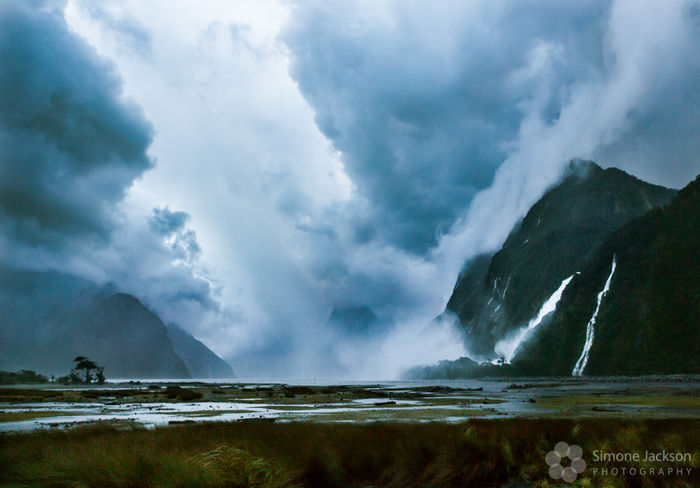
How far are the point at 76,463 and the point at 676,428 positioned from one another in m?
21.9

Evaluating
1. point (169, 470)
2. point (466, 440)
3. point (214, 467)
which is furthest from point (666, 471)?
point (169, 470)

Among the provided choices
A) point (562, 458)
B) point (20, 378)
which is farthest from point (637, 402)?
point (20, 378)

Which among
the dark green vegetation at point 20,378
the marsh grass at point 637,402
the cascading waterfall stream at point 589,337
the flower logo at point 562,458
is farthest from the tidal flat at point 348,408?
the dark green vegetation at point 20,378

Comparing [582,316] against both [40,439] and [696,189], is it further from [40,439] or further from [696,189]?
[40,439]

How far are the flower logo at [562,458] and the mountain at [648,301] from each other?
533 feet

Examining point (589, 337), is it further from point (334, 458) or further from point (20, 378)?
point (20, 378)

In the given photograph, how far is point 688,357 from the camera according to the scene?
146 meters

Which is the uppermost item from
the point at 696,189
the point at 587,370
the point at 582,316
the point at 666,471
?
the point at 696,189

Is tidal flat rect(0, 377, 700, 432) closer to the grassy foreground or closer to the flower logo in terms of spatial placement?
the grassy foreground

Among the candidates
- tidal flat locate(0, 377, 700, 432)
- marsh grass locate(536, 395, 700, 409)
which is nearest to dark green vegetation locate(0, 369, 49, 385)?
tidal flat locate(0, 377, 700, 432)

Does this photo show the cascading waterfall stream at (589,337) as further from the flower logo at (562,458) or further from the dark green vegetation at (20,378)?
the dark green vegetation at (20,378)

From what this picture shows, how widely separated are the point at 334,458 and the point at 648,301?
614ft

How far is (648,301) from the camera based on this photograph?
165m

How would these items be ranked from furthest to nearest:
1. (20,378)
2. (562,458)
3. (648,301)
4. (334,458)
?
(20,378) → (648,301) → (562,458) → (334,458)
